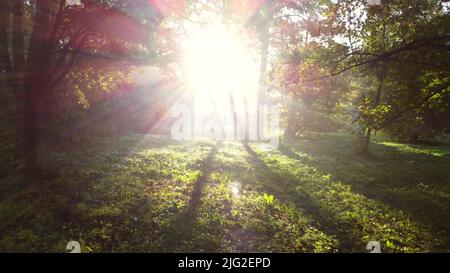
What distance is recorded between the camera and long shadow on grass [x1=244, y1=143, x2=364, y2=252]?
7066mm

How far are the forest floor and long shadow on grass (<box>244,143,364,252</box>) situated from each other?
0.04 m

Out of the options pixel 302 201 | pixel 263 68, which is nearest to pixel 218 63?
pixel 263 68

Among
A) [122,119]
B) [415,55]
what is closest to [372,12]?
[415,55]

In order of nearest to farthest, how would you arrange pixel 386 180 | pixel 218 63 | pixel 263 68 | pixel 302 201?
pixel 302 201, pixel 386 180, pixel 218 63, pixel 263 68

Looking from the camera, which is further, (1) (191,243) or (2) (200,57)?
(2) (200,57)

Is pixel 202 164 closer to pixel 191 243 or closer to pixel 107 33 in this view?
pixel 107 33

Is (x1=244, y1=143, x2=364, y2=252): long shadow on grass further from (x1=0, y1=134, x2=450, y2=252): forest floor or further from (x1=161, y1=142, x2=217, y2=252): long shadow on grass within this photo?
(x1=161, y1=142, x2=217, y2=252): long shadow on grass

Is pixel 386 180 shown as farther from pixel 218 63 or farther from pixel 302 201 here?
pixel 218 63

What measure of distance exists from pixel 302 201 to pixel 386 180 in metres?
5.77

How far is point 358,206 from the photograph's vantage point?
9578 millimetres

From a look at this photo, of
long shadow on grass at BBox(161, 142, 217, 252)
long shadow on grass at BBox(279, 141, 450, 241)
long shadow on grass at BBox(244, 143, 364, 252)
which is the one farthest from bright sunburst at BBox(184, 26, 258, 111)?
long shadow on grass at BBox(279, 141, 450, 241)

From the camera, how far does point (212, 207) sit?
8.73 m
